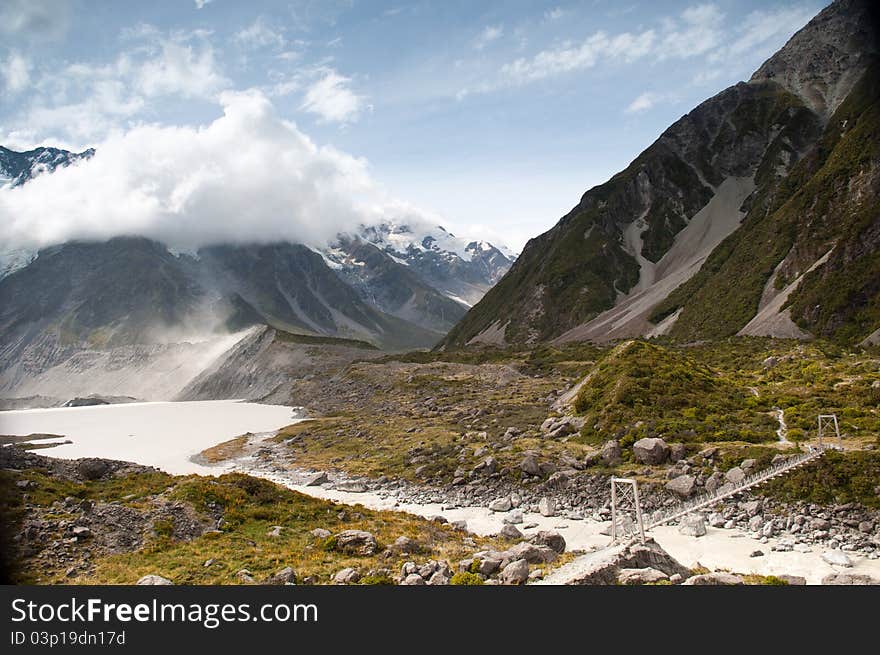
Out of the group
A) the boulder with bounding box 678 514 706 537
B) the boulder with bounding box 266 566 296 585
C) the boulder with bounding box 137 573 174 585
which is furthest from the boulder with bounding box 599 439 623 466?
the boulder with bounding box 137 573 174 585

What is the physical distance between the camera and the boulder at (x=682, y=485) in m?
28.4

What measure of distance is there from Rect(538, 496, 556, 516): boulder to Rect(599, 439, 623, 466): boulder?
5464mm

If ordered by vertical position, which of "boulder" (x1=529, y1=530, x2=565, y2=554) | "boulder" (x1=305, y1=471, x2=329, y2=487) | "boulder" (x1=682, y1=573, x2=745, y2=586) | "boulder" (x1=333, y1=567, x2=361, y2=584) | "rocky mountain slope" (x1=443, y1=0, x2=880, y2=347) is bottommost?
"boulder" (x1=305, y1=471, x2=329, y2=487)

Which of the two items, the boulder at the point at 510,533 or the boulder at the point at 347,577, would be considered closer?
the boulder at the point at 347,577

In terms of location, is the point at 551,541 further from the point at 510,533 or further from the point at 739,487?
the point at 739,487

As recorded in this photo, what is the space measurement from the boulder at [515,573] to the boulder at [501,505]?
14.6 metres

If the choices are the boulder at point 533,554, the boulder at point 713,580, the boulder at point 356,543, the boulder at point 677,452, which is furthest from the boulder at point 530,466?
the boulder at point 713,580

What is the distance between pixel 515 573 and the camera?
16.4 metres

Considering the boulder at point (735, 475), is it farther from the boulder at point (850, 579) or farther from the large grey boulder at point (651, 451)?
the boulder at point (850, 579)

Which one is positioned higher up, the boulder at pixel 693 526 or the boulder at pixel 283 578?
the boulder at pixel 283 578

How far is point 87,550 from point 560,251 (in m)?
193

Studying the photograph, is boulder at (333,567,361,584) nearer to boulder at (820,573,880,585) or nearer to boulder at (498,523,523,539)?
boulder at (498,523,523,539)

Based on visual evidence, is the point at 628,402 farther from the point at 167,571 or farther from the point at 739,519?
the point at 167,571

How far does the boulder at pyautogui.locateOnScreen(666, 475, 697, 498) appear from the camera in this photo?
28434mm
